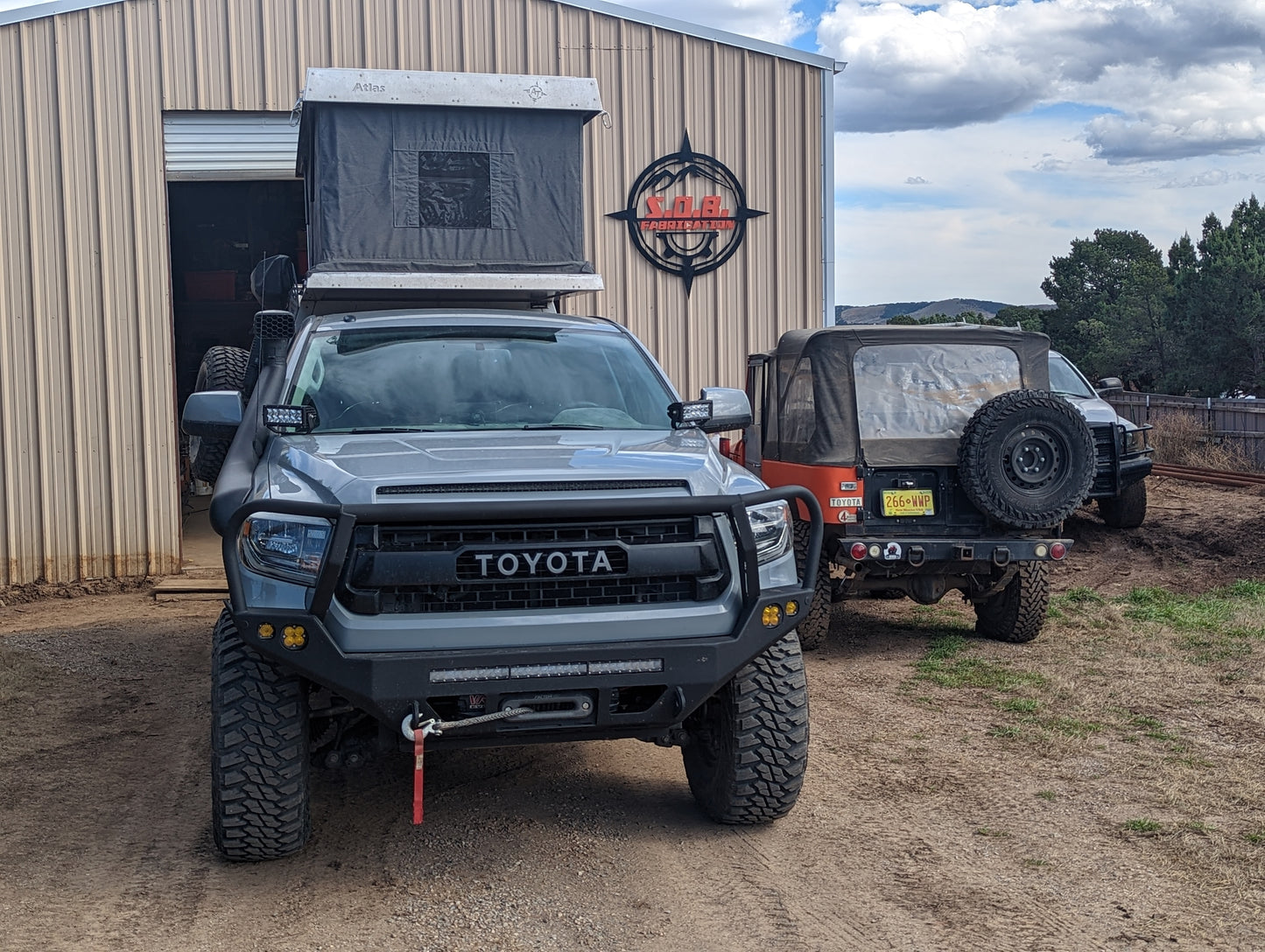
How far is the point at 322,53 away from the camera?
11.9m

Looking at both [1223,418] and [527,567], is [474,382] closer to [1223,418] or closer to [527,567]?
[527,567]

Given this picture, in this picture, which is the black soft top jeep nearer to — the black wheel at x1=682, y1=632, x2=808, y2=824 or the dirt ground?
the dirt ground

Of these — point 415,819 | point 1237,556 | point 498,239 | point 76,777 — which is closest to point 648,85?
point 498,239

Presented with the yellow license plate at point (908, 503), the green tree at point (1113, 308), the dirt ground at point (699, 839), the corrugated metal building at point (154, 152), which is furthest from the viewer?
the green tree at point (1113, 308)

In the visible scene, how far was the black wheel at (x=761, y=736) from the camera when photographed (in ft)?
15.1

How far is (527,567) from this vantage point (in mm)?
4133

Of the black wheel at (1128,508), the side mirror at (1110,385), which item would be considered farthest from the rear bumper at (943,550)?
the side mirror at (1110,385)

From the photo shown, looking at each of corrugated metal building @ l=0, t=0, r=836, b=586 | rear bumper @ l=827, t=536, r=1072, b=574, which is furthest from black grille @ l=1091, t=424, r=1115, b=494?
rear bumper @ l=827, t=536, r=1072, b=574

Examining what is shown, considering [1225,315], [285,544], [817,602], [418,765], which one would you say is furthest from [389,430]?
[1225,315]

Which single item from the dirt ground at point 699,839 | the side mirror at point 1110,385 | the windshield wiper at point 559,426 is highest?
the windshield wiper at point 559,426

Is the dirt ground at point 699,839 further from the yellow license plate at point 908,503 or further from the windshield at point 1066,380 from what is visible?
the windshield at point 1066,380

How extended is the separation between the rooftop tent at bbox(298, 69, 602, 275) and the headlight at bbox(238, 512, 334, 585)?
4.19 m

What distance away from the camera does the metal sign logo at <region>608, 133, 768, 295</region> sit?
12.6 m

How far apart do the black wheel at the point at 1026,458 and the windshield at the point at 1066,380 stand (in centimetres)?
608
